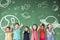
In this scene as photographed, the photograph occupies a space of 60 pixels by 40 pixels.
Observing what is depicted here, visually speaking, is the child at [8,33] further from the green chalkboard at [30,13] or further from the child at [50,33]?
the child at [50,33]

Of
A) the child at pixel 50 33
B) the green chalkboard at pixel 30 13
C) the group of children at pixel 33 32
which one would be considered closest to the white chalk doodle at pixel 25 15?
the green chalkboard at pixel 30 13

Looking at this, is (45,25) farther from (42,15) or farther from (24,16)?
(24,16)

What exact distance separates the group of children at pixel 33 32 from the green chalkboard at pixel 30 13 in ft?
0.18

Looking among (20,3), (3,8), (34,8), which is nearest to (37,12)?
(34,8)

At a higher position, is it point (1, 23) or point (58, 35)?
point (1, 23)

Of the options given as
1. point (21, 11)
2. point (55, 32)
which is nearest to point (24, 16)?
Answer: point (21, 11)

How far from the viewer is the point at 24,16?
2.26 meters

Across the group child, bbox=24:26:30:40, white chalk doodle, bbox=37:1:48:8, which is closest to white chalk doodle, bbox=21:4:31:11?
white chalk doodle, bbox=37:1:48:8

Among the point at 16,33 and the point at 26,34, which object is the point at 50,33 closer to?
the point at 26,34

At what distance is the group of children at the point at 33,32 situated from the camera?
2176mm

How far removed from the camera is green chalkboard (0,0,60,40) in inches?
88.5

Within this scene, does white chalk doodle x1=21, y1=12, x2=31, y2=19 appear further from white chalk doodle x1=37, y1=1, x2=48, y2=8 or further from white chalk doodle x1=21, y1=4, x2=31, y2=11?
white chalk doodle x1=37, y1=1, x2=48, y2=8

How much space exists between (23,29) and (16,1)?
33 centimetres

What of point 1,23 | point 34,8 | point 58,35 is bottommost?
point 58,35
